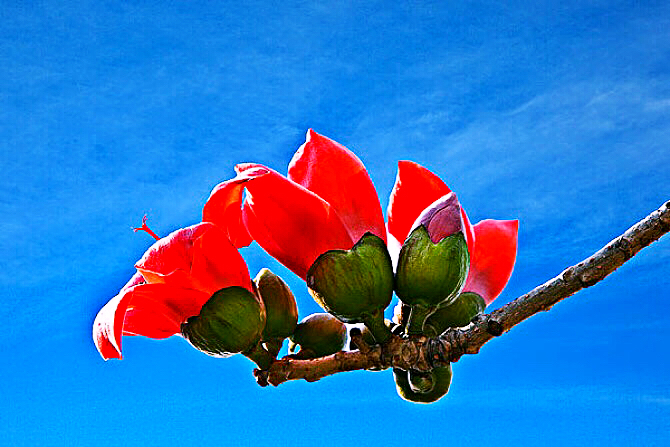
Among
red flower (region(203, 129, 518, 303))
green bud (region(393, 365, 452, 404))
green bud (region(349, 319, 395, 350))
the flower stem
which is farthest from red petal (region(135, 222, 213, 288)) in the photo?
green bud (region(393, 365, 452, 404))

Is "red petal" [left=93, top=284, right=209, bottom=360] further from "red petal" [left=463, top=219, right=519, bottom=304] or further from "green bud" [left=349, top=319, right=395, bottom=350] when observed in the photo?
"red petal" [left=463, top=219, right=519, bottom=304]

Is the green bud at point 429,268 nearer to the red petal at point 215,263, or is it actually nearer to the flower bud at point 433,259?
the flower bud at point 433,259

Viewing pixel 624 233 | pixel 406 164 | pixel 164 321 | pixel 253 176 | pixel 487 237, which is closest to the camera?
pixel 624 233

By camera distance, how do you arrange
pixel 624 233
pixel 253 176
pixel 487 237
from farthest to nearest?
pixel 487 237 < pixel 253 176 < pixel 624 233

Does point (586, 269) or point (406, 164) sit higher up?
point (406, 164)

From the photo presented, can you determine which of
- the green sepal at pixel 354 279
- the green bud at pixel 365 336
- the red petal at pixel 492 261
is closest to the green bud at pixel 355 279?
the green sepal at pixel 354 279

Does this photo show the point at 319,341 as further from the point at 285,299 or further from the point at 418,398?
the point at 418,398

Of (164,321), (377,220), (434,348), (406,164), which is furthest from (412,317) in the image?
(164,321)
